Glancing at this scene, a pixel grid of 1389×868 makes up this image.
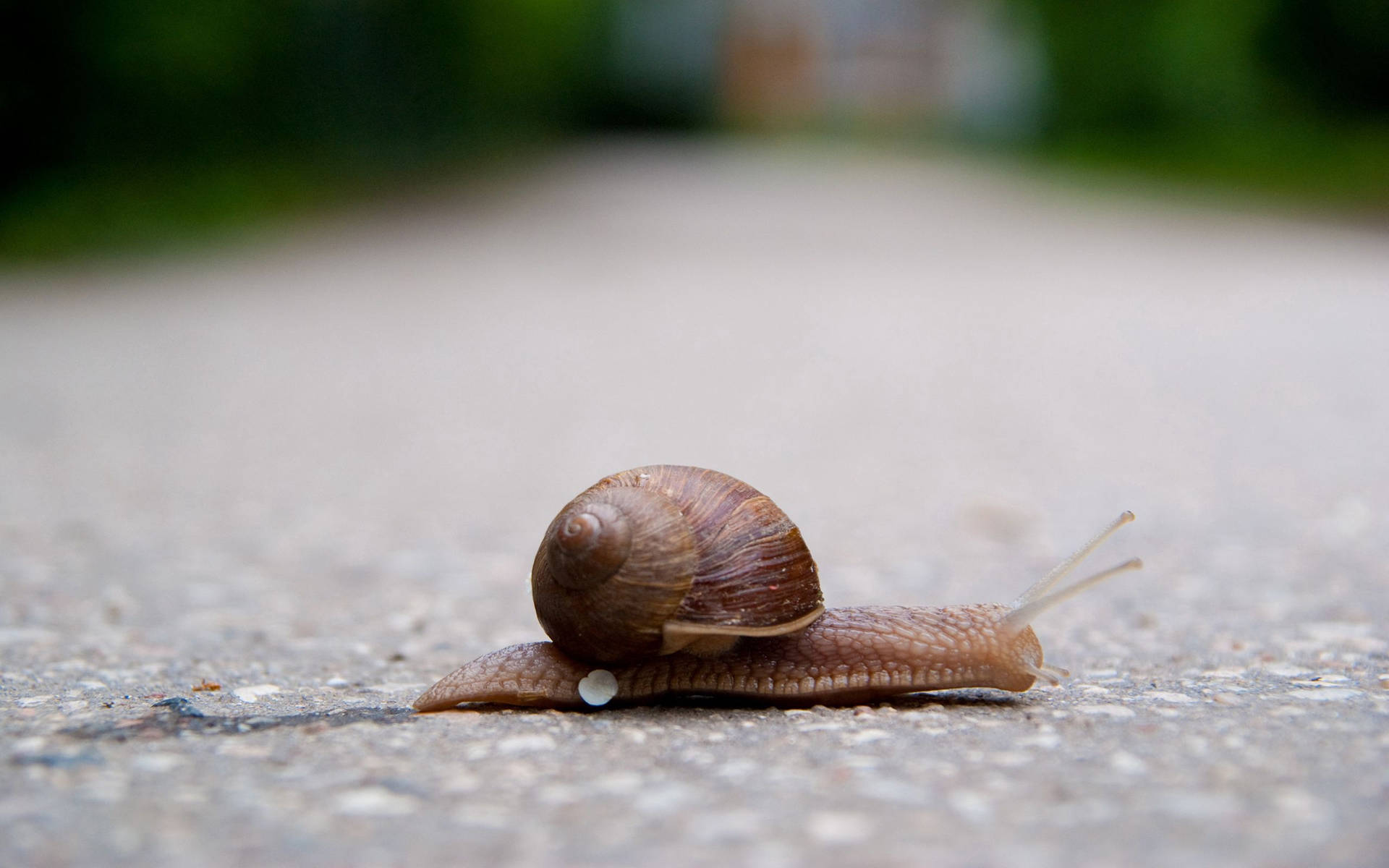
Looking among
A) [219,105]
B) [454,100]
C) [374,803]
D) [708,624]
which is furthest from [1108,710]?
[454,100]

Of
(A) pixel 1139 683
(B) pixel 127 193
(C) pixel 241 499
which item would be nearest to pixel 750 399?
(C) pixel 241 499

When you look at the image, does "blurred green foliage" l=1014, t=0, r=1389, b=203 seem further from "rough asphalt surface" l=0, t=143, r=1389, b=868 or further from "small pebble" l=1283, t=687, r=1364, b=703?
"small pebble" l=1283, t=687, r=1364, b=703

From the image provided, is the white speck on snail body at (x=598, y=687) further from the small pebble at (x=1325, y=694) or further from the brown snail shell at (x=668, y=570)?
the small pebble at (x=1325, y=694)

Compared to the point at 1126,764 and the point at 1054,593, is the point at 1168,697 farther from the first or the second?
the point at 1126,764

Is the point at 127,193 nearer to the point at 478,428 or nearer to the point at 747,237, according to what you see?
the point at 747,237

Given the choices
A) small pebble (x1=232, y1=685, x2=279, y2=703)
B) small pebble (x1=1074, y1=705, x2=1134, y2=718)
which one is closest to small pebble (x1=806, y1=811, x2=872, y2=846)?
small pebble (x1=1074, y1=705, x2=1134, y2=718)

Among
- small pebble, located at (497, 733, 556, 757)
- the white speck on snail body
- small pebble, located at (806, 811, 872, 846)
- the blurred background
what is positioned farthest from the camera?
the blurred background

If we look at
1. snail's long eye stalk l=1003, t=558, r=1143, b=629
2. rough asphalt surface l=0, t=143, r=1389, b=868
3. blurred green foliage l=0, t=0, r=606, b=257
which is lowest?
rough asphalt surface l=0, t=143, r=1389, b=868
